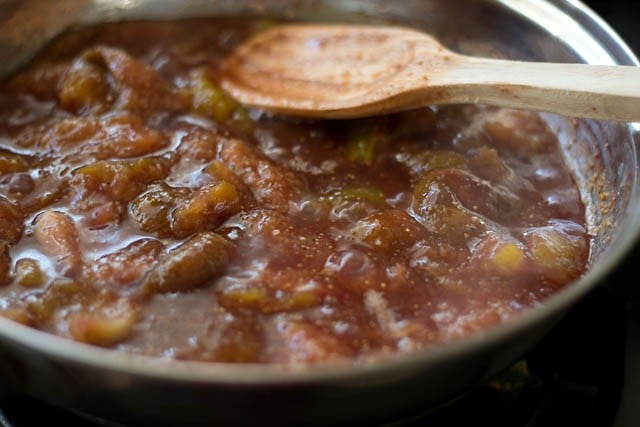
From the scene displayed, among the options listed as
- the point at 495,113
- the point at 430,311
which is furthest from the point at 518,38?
the point at 430,311

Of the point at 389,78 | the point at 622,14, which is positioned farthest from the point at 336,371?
the point at 622,14

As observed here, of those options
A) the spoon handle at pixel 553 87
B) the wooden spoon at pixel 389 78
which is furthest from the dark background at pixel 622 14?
the spoon handle at pixel 553 87

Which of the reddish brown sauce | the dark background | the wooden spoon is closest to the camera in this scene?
the reddish brown sauce

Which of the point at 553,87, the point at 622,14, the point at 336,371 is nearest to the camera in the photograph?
the point at 336,371

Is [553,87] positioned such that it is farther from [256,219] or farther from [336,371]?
[336,371]

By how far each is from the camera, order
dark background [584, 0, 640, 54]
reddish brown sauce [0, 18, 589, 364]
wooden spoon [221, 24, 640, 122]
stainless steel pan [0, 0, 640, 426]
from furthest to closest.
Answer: dark background [584, 0, 640, 54], wooden spoon [221, 24, 640, 122], reddish brown sauce [0, 18, 589, 364], stainless steel pan [0, 0, 640, 426]

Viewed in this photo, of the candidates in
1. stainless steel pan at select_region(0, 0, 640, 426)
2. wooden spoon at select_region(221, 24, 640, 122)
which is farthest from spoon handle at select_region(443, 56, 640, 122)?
stainless steel pan at select_region(0, 0, 640, 426)

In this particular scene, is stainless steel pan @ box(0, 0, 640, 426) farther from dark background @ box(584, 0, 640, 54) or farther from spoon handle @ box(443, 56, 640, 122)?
dark background @ box(584, 0, 640, 54)
